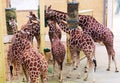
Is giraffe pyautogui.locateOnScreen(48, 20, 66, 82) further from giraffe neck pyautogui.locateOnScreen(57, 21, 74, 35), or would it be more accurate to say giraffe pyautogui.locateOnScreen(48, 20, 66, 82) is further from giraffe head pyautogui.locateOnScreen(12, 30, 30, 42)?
giraffe head pyautogui.locateOnScreen(12, 30, 30, 42)

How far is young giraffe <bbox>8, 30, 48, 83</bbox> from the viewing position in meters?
2.70

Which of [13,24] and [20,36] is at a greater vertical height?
[13,24]

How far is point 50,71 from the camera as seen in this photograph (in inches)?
153

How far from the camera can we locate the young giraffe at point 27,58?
2699mm

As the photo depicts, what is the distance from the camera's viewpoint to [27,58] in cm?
272

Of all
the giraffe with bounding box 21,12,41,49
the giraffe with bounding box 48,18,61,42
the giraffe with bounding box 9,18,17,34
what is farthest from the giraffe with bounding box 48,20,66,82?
the giraffe with bounding box 9,18,17,34

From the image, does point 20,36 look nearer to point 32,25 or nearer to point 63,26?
point 32,25

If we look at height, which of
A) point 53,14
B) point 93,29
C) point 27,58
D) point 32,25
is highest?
point 53,14

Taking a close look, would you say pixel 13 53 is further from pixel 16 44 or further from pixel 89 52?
pixel 89 52

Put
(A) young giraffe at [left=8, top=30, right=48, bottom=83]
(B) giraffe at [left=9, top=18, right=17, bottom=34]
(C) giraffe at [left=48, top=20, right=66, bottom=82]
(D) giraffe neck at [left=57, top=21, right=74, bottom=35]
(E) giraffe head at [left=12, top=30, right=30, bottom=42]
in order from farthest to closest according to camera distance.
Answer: (D) giraffe neck at [left=57, top=21, right=74, bottom=35] → (C) giraffe at [left=48, top=20, right=66, bottom=82] → (B) giraffe at [left=9, top=18, right=17, bottom=34] → (E) giraffe head at [left=12, top=30, right=30, bottom=42] → (A) young giraffe at [left=8, top=30, right=48, bottom=83]

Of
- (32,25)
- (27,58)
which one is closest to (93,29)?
(32,25)

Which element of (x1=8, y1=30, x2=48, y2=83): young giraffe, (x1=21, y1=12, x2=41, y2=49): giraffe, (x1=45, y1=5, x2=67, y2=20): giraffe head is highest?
(x1=45, y1=5, x2=67, y2=20): giraffe head

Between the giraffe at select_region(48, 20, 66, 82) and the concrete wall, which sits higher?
the concrete wall

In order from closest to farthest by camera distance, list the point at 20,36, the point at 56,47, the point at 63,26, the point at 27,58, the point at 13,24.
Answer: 1. the point at 27,58
2. the point at 20,36
3. the point at 13,24
4. the point at 56,47
5. the point at 63,26
